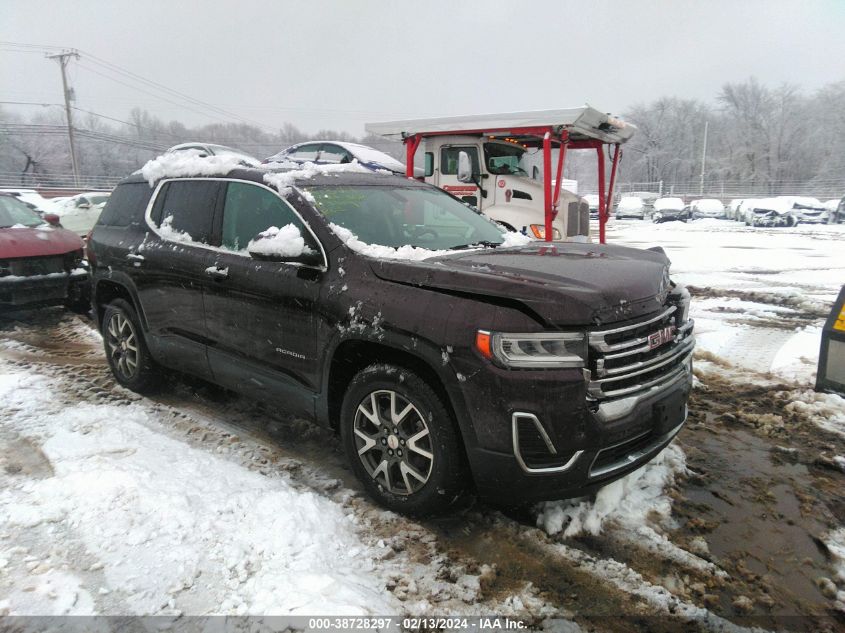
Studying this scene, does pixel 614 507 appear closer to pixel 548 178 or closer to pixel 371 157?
pixel 548 178

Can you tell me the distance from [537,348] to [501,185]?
294 inches

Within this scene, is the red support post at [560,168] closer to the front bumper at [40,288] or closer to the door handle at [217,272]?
the door handle at [217,272]

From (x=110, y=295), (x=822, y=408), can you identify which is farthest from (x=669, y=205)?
(x=110, y=295)

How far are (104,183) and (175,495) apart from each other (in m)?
55.5

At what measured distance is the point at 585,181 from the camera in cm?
8431


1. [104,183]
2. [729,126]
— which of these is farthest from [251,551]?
[729,126]

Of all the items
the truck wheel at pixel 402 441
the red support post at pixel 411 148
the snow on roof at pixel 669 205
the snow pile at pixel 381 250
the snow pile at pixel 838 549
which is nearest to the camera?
the snow pile at pixel 838 549

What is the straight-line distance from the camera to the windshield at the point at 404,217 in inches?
141

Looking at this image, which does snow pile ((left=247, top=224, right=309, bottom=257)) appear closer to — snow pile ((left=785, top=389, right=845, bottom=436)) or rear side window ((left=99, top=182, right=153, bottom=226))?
rear side window ((left=99, top=182, right=153, bottom=226))

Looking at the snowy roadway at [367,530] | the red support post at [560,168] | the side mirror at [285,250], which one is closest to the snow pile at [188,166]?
the side mirror at [285,250]

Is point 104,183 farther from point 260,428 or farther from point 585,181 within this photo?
point 585,181

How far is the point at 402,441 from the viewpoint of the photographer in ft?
9.82

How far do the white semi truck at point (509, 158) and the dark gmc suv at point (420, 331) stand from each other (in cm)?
502

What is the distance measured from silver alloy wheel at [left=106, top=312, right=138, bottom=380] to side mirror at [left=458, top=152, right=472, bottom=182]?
591 centimetres
